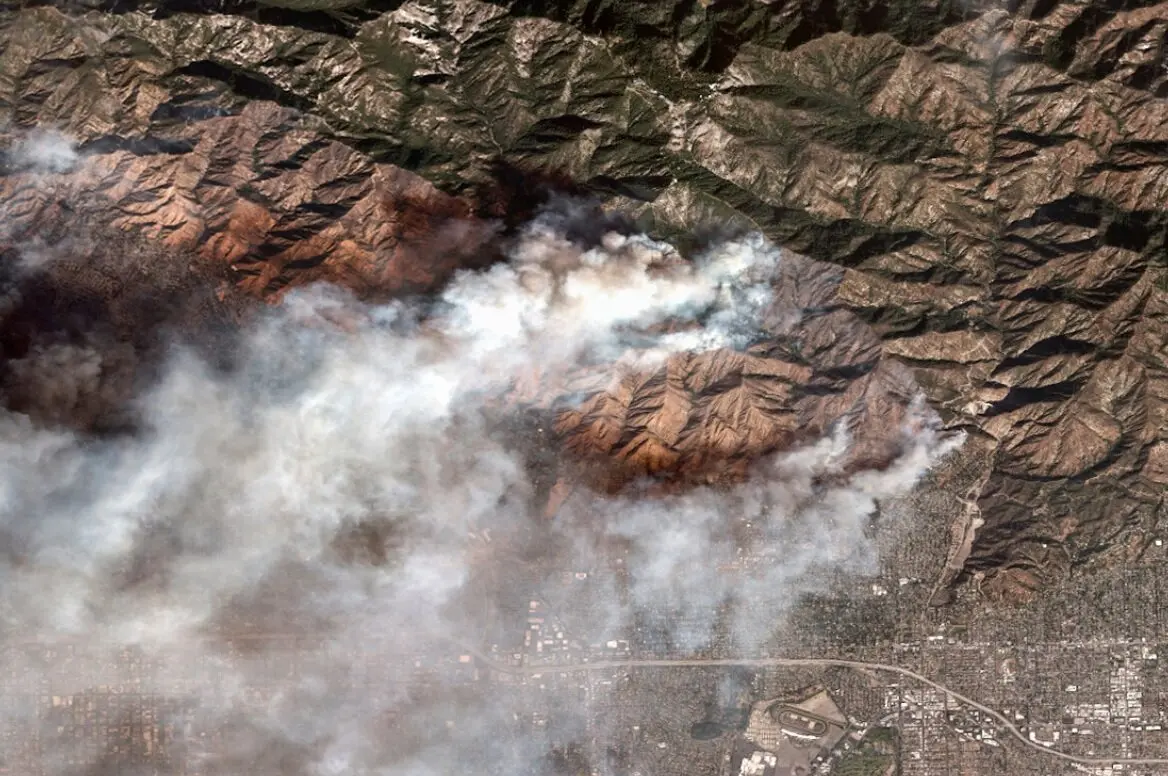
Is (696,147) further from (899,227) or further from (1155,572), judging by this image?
(1155,572)

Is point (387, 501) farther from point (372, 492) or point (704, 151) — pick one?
point (704, 151)

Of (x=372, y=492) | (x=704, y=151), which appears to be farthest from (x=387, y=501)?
(x=704, y=151)

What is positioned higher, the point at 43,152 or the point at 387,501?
the point at 43,152

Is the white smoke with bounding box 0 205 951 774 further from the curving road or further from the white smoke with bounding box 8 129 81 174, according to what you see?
the curving road

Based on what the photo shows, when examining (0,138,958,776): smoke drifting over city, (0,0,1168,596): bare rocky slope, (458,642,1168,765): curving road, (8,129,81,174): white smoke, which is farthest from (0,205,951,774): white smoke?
(0,0,1168,596): bare rocky slope

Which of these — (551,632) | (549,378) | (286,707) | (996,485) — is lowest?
(286,707)

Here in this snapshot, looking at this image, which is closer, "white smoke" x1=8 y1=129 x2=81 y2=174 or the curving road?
"white smoke" x1=8 y1=129 x2=81 y2=174

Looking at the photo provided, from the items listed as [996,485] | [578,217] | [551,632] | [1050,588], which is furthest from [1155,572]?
[578,217]
